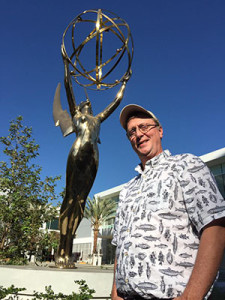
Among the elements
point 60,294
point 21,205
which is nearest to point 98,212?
point 21,205

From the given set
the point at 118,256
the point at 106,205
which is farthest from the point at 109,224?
the point at 118,256

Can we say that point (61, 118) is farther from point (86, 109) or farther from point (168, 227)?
point (168, 227)

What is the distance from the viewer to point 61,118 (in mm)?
6383

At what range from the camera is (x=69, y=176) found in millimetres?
5527

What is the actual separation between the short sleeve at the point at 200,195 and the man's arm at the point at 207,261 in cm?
4

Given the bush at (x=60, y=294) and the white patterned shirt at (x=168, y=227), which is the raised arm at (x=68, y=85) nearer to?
the bush at (x=60, y=294)

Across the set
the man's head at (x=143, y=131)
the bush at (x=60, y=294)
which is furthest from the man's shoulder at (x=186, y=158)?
the bush at (x=60, y=294)

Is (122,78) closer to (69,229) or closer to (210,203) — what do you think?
(69,229)

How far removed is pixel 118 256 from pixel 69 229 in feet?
13.3

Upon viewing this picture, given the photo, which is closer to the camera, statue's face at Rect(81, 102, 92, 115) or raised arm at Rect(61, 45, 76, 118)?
raised arm at Rect(61, 45, 76, 118)

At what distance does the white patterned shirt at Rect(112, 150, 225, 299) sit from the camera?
131cm

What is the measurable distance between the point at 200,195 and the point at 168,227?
0.84 ft

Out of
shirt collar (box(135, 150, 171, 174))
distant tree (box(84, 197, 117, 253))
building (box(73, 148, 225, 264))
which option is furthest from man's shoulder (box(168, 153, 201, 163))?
distant tree (box(84, 197, 117, 253))

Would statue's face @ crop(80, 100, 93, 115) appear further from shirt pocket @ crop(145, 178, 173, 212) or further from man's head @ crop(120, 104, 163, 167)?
Result: shirt pocket @ crop(145, 178, 173, 212)
